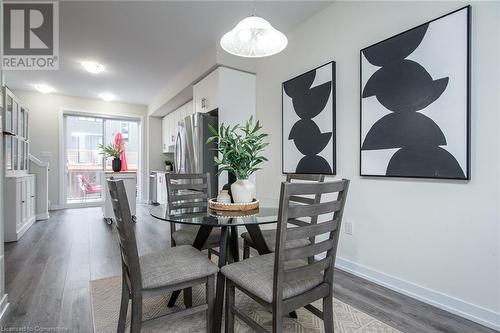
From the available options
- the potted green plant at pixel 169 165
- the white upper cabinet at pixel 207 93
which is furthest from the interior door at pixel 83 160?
the white upper cabinet at pixel 207 93

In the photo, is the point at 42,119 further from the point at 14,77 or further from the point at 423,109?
the point at 423,109

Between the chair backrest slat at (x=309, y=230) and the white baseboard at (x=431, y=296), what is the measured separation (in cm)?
121

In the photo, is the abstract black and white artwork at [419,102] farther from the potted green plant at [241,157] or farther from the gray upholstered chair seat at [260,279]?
the gray upholstered chair seat at [260,279]

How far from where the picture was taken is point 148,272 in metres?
1.27

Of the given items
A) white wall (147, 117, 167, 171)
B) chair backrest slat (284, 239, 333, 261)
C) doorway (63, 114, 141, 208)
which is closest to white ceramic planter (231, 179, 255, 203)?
chair backrest slat (284, 239, 333, 261)

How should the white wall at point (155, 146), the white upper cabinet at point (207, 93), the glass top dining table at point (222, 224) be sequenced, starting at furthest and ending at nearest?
1. the white wall at point (155, 146)
2. the white upper cabinet at point (207, 93)
3. the glass top dining table at point (222, 224)

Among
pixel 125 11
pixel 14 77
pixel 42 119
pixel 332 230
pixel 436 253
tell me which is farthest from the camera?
pixel 42 119

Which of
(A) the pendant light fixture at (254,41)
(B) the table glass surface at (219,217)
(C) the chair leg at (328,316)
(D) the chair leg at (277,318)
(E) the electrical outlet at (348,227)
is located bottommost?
(C) the chair leg at (328,316)

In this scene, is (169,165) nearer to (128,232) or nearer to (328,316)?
(128,232)

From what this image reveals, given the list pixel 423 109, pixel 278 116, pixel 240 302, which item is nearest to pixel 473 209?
pixel 423 109

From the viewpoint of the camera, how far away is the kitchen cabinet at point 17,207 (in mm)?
3271

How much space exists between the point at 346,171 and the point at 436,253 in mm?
927

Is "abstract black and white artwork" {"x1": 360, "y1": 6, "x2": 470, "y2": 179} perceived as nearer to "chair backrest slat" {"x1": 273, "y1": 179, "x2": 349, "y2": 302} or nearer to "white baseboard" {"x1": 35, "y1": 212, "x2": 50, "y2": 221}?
"chair backrest slat" {"x1": 273, "y1": 179, "x2": 349, "y2": 302}

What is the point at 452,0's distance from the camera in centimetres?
170
